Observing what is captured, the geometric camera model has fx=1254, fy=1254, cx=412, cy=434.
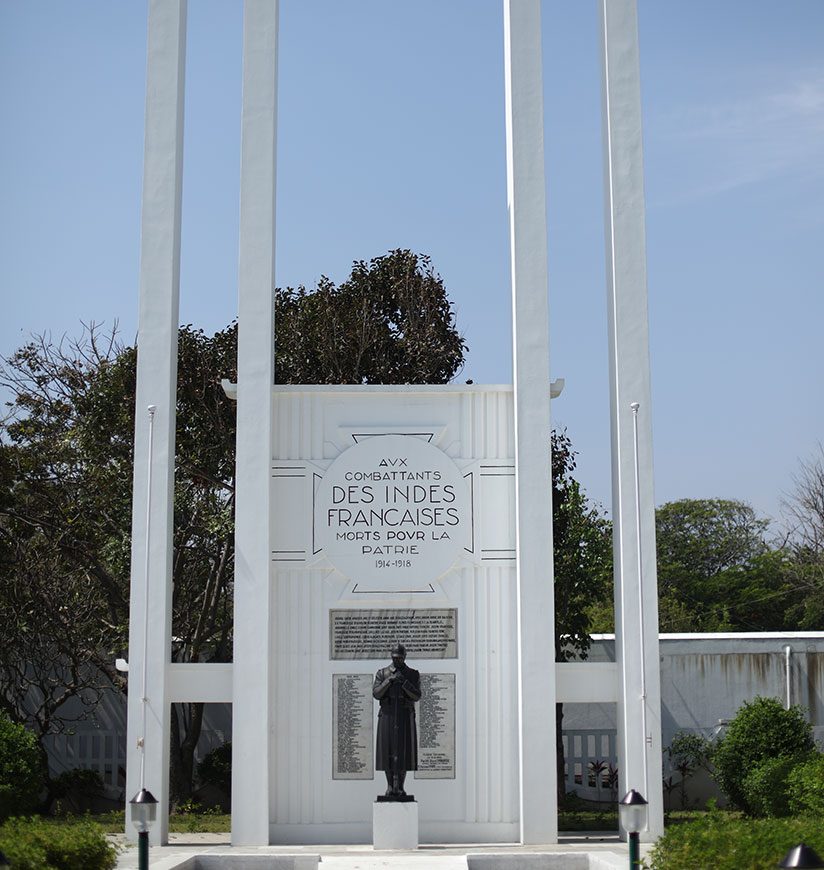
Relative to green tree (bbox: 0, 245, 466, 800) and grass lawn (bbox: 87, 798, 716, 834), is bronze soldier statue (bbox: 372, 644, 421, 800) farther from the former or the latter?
green tree (bbox: 0, 245, 466, 800)

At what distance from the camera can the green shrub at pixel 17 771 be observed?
1371 centimetres

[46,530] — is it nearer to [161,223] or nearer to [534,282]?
[161,223]

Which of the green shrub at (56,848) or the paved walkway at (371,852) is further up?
the green shrub at (56,848)

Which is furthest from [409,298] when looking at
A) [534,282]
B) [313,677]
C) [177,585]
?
[313,677]

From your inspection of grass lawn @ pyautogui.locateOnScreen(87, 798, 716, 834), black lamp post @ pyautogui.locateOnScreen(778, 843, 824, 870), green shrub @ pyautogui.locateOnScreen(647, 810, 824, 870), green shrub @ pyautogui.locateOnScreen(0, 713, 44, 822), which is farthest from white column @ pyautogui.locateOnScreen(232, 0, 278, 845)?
black lamp post @ pyautogui.locateOnScreen(778, 843, 824, 870)

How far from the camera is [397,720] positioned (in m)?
12.6

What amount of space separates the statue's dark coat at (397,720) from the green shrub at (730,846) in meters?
3.70

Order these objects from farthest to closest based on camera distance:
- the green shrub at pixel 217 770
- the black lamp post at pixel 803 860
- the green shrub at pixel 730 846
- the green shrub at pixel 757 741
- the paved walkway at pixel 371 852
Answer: the green shrub at pixel 217 770
the green shrub at pixel 757 741
the paved walkway at pixel 371 852
the green shrub at pixel 730 846
the black lamp post at pixel 803 860

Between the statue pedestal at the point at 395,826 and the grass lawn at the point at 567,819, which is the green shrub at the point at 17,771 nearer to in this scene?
the grass lawn at the point at 567,819

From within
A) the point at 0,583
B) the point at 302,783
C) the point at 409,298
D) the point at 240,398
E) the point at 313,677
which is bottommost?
the point at 302,783

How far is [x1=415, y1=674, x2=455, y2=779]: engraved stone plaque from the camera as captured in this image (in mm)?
13312

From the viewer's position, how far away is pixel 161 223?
45.4 feet

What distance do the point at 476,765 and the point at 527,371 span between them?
427 centimetres

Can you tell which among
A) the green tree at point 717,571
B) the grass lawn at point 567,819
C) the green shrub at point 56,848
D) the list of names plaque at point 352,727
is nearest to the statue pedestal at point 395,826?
the list of names plaque at point 352,727
